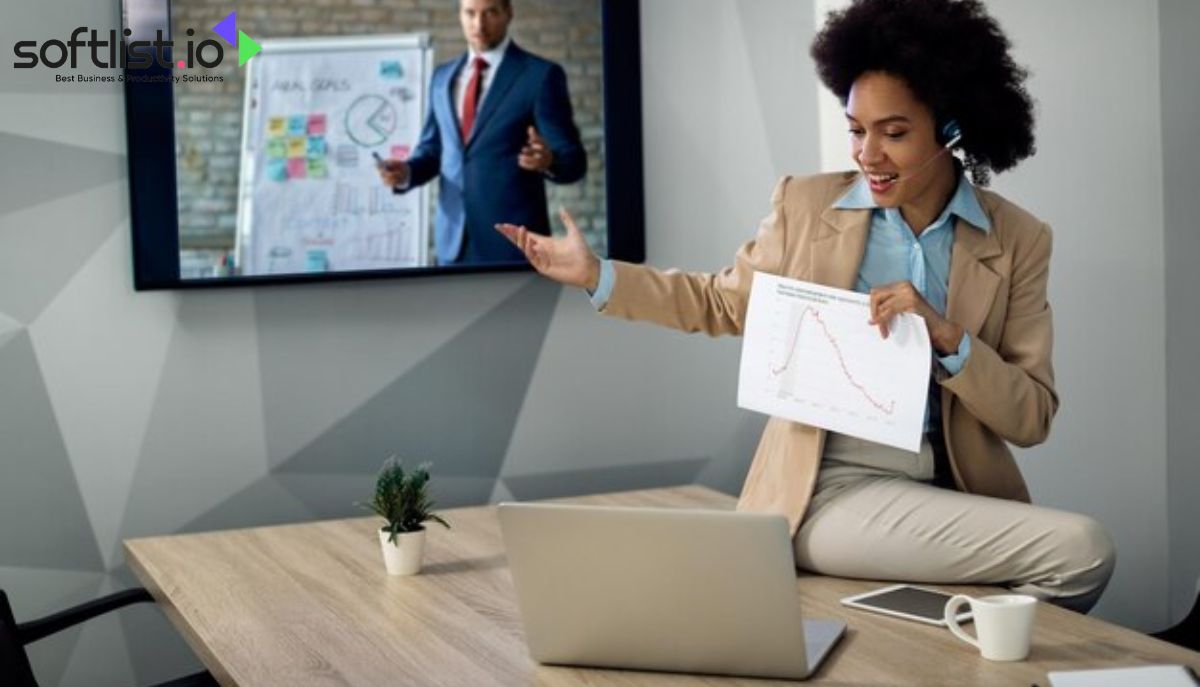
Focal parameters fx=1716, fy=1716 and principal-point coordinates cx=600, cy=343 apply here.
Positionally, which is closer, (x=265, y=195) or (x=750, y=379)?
(x=750, y=379)

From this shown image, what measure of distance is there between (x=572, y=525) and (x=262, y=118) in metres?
1.84

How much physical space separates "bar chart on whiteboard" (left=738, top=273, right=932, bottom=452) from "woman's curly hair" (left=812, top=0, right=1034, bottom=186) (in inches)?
17.6

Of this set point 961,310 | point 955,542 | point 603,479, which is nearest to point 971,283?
point 961,310

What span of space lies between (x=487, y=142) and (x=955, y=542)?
1628 millimetres

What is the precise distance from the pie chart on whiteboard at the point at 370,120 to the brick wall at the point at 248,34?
0.52 ft

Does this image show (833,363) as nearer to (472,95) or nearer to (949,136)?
(949,136)

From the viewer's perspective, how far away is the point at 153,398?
12.6ft

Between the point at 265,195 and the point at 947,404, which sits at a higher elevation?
the point at 265,195

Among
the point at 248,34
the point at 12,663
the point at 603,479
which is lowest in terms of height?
the point at 603,479

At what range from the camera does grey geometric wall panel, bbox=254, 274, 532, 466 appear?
3.98 m

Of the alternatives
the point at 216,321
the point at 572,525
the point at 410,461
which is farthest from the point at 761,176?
the point at 572,525

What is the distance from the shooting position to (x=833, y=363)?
3025mm

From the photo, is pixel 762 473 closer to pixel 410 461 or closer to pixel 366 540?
pixel 366 540

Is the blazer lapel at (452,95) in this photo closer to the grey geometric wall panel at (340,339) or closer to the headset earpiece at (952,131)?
the grey geometric wall panel at (340,339)
